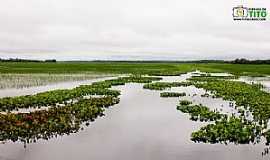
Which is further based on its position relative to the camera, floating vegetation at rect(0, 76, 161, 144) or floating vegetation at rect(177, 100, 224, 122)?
floating vegetation at rect(177, 100, 224, 122)

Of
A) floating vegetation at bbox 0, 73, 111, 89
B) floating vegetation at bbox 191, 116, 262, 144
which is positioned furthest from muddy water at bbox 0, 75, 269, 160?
floating vegetation at bbox 0, 73, 111, 89

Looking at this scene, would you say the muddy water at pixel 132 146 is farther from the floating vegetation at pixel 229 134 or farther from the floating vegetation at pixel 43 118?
the floating vegetation at pixel 43 118

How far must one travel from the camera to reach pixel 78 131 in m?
14.1

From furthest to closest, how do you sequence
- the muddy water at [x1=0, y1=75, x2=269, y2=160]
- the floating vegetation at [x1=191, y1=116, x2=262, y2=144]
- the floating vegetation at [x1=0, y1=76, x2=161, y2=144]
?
the floating vegetation at [x1=0, y1=76, x2=161, y2=144]
the floating vegetation at [x1=191, y1=116, x2=262, y2=144]
the muddy water at [x1=0, y1=75, x2=269, y2=160]

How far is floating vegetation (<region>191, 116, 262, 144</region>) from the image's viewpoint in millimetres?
12827

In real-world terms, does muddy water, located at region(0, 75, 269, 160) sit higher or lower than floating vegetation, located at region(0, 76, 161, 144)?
lower

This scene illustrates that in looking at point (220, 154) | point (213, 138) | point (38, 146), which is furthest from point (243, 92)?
point (38, 146)

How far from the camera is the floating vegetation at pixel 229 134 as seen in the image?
12.8m

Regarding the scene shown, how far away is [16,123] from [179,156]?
6435 millimetres

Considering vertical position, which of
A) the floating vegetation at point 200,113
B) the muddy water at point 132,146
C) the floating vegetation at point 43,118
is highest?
the floating vegetation at point 43,118

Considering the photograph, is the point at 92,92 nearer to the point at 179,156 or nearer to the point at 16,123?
the point at 16,123

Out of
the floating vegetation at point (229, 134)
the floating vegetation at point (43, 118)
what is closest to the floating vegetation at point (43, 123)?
the floating vegetation at point (43, 118)

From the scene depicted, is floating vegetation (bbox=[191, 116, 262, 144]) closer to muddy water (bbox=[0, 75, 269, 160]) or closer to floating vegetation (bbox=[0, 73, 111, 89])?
muddy water (bbox=[0, 75, 269, 160])

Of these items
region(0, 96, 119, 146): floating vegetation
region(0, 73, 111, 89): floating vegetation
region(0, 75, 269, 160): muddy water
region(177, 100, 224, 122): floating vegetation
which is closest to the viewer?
region(0, 75, 269, 160): muddy water
